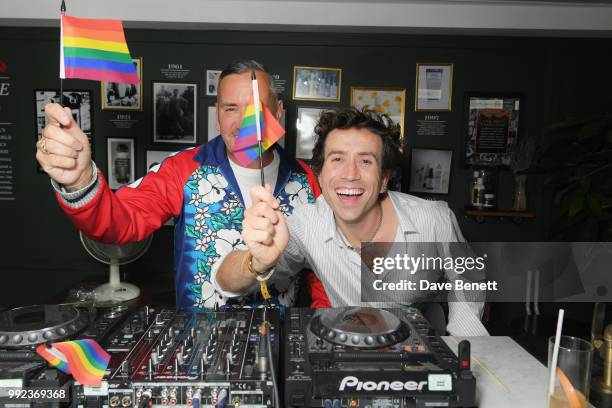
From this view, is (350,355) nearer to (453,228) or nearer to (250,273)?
(250,273)

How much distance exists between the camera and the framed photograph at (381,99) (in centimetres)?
382

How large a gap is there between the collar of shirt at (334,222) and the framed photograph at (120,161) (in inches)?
91.5

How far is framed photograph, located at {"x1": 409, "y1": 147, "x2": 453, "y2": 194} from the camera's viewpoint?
3910 millimetres

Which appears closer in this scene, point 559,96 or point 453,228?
point 453,228

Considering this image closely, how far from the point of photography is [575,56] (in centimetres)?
384

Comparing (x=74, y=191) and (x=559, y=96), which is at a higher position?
(x=559, y=96)

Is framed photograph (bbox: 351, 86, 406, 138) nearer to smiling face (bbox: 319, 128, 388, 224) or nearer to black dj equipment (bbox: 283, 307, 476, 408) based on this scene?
smiling face (bbox: 319, 128, 388, 224)

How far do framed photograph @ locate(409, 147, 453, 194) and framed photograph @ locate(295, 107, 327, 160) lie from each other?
82 cm

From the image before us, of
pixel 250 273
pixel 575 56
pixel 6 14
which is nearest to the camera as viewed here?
pixel 250 273

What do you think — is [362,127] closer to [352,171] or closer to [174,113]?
[352,171]


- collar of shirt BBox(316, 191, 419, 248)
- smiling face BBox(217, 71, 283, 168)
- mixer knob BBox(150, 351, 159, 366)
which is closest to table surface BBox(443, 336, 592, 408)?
collar of shirt BBox(316, 191, 419, 248)

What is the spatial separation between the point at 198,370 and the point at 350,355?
0.32 metres

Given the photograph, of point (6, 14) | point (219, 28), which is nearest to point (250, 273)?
point (219, 28)

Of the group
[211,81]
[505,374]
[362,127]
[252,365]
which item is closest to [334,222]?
[362,127]
